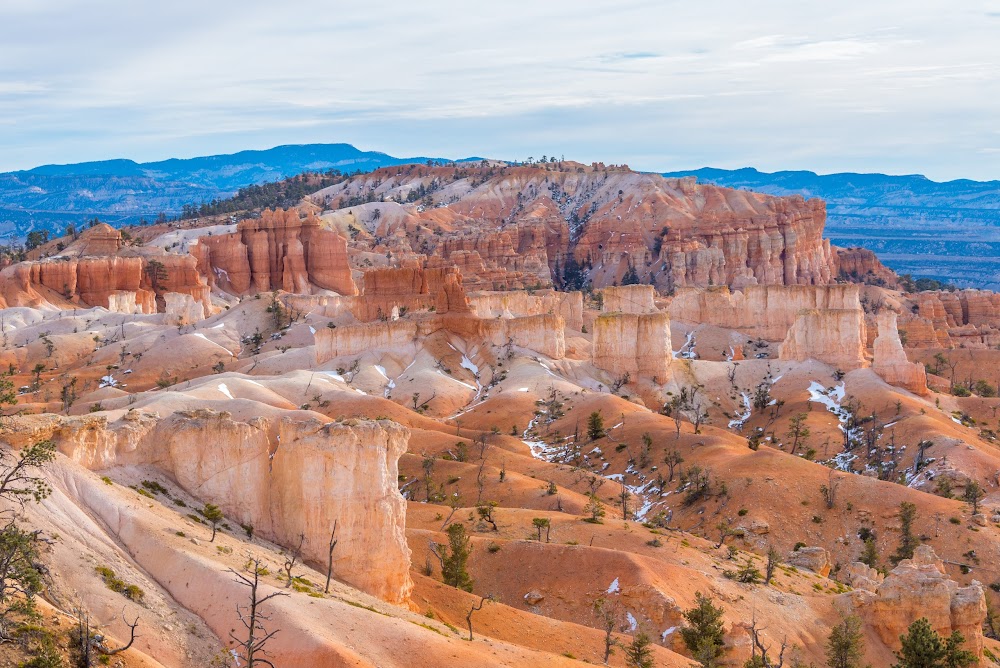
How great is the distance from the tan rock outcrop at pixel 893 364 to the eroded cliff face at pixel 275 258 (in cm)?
6509

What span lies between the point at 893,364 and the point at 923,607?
47.4 m

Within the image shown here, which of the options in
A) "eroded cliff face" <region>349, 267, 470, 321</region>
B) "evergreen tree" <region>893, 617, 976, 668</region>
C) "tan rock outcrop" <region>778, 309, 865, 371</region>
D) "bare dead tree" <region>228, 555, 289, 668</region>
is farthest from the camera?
"eroded cliff face" <region>349, 267, 470, 321</region>

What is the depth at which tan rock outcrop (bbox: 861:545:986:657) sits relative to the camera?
43656 mm

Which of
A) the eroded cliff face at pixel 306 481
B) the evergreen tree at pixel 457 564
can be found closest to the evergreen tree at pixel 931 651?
the evergreen tree at pixel 457 564

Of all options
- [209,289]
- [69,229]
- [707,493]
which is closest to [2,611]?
[707,493]

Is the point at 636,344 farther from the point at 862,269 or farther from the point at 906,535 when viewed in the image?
the point at 862,269

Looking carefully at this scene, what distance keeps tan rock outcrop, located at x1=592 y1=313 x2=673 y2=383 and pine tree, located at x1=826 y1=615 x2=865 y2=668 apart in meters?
50.3

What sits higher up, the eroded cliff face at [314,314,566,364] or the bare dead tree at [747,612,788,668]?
the eroded cliff face at [314,314,566,364]

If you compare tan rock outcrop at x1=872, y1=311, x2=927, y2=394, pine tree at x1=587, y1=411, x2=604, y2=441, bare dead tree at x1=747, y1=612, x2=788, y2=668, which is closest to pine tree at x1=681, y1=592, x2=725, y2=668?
bare dead tree at x1=747, y1=612, x2=788, y2=668

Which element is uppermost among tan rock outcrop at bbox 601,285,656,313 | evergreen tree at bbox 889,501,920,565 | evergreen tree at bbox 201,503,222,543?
evergreen tree at bbox 201,503,222,543

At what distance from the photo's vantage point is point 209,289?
433 ft

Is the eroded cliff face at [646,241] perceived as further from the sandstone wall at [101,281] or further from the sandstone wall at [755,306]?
the sandstone wall at [755,306]

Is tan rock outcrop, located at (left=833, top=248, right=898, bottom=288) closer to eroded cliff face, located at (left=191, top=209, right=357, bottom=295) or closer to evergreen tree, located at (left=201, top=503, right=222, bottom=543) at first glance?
eroded cliff face, located at (left=191, top=209, right=357, bottom=295)

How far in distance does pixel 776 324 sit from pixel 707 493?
52689mm
